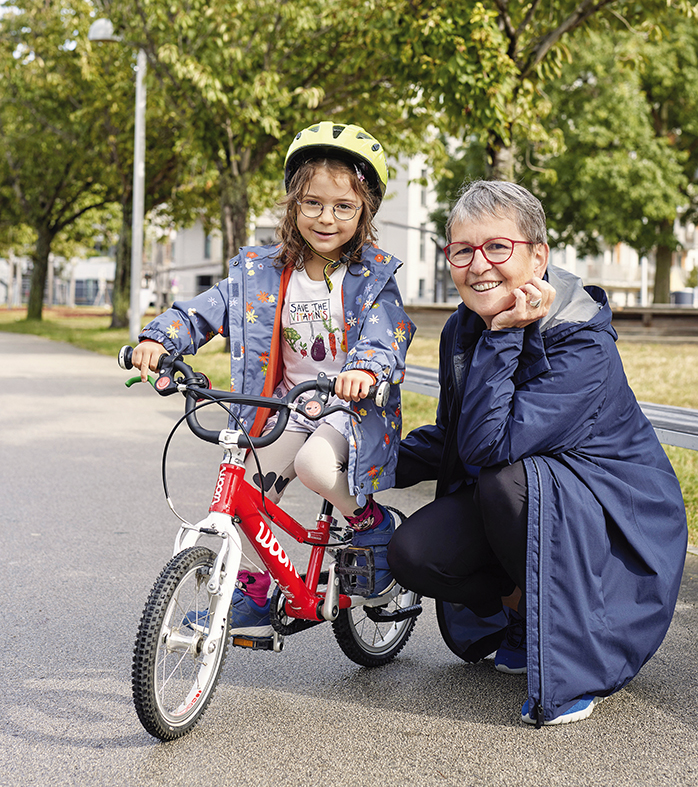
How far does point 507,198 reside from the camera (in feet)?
9.30

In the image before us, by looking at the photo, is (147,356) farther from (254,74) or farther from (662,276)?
(662,276)

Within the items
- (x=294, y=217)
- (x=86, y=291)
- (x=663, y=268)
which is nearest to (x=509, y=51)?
(x=294, y=217)

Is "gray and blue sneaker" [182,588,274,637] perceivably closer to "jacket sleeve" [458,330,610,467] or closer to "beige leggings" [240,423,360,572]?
"beige leggings" [240,423,360,572]

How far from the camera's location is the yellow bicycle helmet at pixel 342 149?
287cm

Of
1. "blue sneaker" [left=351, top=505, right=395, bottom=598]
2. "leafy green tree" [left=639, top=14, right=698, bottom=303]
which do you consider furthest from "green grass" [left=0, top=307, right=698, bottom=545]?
"leafy green tree" [left=639, top=14, right=698, bottom=303]

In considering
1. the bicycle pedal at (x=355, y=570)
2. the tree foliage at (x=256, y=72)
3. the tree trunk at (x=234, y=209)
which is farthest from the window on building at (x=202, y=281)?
the bicycle pedal at (x=355, y=570)

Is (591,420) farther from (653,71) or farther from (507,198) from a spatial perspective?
(653,71)

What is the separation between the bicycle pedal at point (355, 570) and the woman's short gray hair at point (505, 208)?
3.34 feet

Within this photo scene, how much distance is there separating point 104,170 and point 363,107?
499 inches

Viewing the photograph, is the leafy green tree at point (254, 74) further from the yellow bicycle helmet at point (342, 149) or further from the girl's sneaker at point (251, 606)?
the girl's sneaker at point (251, 606)

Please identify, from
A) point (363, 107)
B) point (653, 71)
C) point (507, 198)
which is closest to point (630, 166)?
point (653, 71)

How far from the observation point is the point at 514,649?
126 inches

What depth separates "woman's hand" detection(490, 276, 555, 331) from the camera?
2.73 m

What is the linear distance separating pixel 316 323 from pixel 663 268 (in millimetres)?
26753
